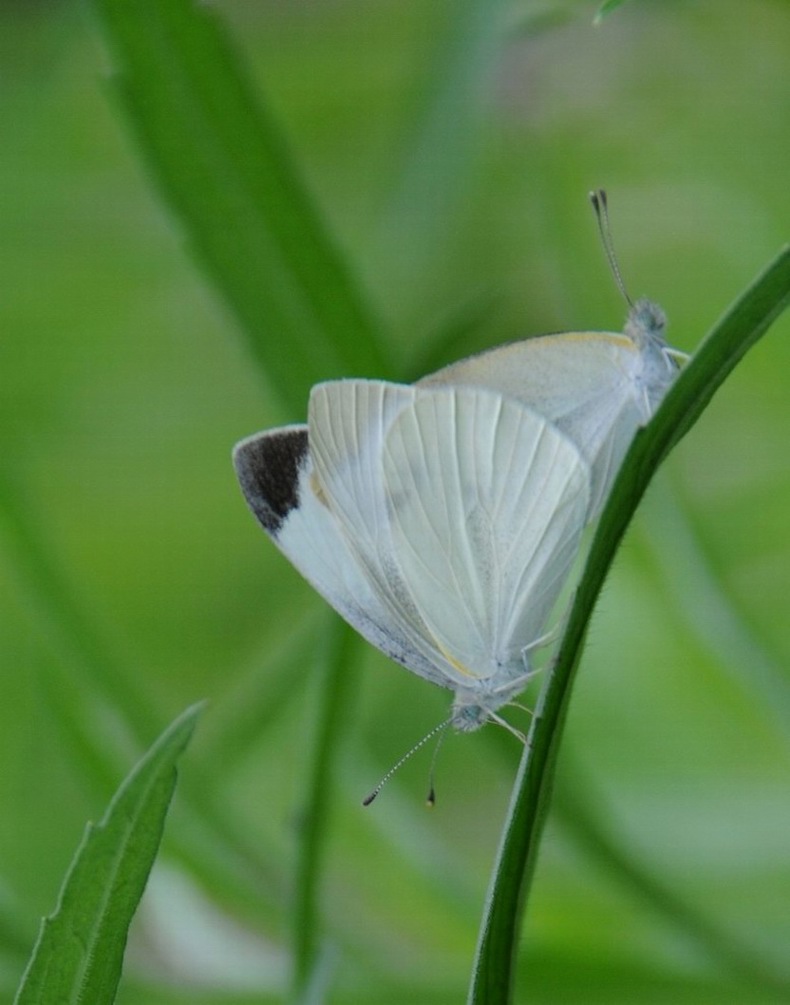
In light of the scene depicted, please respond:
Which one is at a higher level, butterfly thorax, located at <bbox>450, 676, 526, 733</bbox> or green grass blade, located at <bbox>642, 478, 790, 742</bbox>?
→ butterfly thorax, located at <bbox>450, 676, 526, 733</bbox>

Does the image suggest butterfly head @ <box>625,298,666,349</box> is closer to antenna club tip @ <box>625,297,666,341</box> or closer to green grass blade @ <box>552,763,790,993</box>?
antenna club tip @ <box>625,297,666,341</box>

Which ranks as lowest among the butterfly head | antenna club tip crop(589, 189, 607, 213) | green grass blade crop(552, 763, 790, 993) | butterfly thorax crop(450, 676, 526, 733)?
green grass blade crop(552, 763, 790, 993)

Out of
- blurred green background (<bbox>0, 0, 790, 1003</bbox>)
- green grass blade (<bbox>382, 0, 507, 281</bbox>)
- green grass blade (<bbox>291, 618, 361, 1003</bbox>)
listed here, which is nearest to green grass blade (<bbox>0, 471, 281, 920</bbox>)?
blurred green background (<bbox>0, 0, 790, 1003</bbox>)

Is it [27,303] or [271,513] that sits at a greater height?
[27,303]

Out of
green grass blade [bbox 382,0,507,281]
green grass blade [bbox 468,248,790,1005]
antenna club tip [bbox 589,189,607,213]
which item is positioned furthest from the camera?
green grass blade [bbox 382,0,507,281]

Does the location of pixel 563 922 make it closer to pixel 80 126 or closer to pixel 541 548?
pixel 541 548

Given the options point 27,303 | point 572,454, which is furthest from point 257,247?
point 27,303

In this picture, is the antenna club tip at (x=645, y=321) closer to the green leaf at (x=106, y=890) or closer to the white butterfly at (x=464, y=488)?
the white butterfly at (x=464, y=488)
